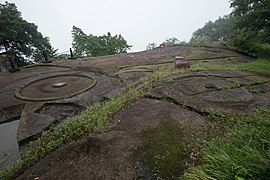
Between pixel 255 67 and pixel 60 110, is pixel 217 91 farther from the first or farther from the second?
pixel 60 110

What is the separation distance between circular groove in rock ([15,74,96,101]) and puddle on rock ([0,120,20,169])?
1.09 meters

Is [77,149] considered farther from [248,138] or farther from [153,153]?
[248,138]

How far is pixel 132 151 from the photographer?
6.86 feet

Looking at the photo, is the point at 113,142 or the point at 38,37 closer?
the point at 113,142

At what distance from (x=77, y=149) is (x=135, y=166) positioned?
31.4 inches

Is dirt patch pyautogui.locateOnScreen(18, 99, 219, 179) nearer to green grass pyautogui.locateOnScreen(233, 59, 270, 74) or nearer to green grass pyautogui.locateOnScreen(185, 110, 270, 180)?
green grass pyautogui.locateOnScreen(185, 110, 270, 180)

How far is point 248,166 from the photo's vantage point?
1443mm

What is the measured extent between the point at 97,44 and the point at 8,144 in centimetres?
1219

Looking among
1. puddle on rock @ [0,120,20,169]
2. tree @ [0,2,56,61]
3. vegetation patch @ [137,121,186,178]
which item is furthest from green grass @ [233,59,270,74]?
tree @ [0,2,56,61]

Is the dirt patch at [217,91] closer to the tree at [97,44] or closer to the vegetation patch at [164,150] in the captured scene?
the vegetation patch at [164,150]

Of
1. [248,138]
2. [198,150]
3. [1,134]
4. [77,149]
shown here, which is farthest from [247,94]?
[1,134]

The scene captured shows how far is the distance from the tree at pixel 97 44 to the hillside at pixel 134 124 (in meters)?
9.56

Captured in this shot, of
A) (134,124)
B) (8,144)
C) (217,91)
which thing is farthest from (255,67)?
(8,144)

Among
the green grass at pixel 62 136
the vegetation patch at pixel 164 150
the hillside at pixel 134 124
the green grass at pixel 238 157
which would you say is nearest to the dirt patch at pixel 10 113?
the hillside at pixel 134 124
